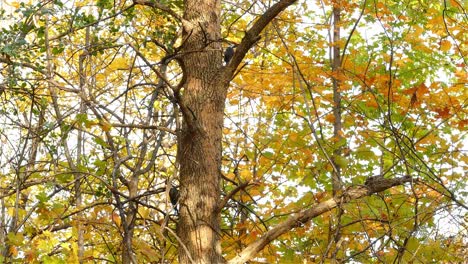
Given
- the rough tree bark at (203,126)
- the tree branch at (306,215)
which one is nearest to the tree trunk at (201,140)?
the rough tree bark at (203,126)

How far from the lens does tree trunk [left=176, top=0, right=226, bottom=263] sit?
3650 millimetres

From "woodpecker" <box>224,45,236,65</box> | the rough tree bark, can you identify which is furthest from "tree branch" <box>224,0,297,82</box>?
"woodpecker" <box>224,45,236,65</box>

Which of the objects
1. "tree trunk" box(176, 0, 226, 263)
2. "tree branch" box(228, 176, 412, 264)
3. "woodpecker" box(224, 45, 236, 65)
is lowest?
"tree branch" box(228, 176, 412, 264)

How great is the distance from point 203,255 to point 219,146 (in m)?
0.73

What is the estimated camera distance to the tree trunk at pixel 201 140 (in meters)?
3.65

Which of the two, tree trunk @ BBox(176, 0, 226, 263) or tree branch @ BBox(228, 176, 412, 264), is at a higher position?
tree trunk @ BBox(176, 0, 226, 263)

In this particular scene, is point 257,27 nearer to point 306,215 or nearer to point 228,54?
point 228,54

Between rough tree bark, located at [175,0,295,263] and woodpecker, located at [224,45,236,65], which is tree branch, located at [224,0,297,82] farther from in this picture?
woodpecker, located at [224,45,236,65]

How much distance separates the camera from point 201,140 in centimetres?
386

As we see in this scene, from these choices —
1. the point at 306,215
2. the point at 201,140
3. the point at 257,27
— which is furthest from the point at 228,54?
the point at 306,215

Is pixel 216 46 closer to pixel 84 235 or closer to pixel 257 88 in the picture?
pixel 257 88

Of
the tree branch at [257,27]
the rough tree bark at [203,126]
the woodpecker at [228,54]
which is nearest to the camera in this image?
the tree branch at [257,27]

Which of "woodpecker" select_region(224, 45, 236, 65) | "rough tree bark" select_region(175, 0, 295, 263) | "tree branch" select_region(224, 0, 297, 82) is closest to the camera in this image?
"tree branch" select_region(224, 0, 297, 82)

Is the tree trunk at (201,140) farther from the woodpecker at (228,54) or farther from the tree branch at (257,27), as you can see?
the tree branch at (257,27)
